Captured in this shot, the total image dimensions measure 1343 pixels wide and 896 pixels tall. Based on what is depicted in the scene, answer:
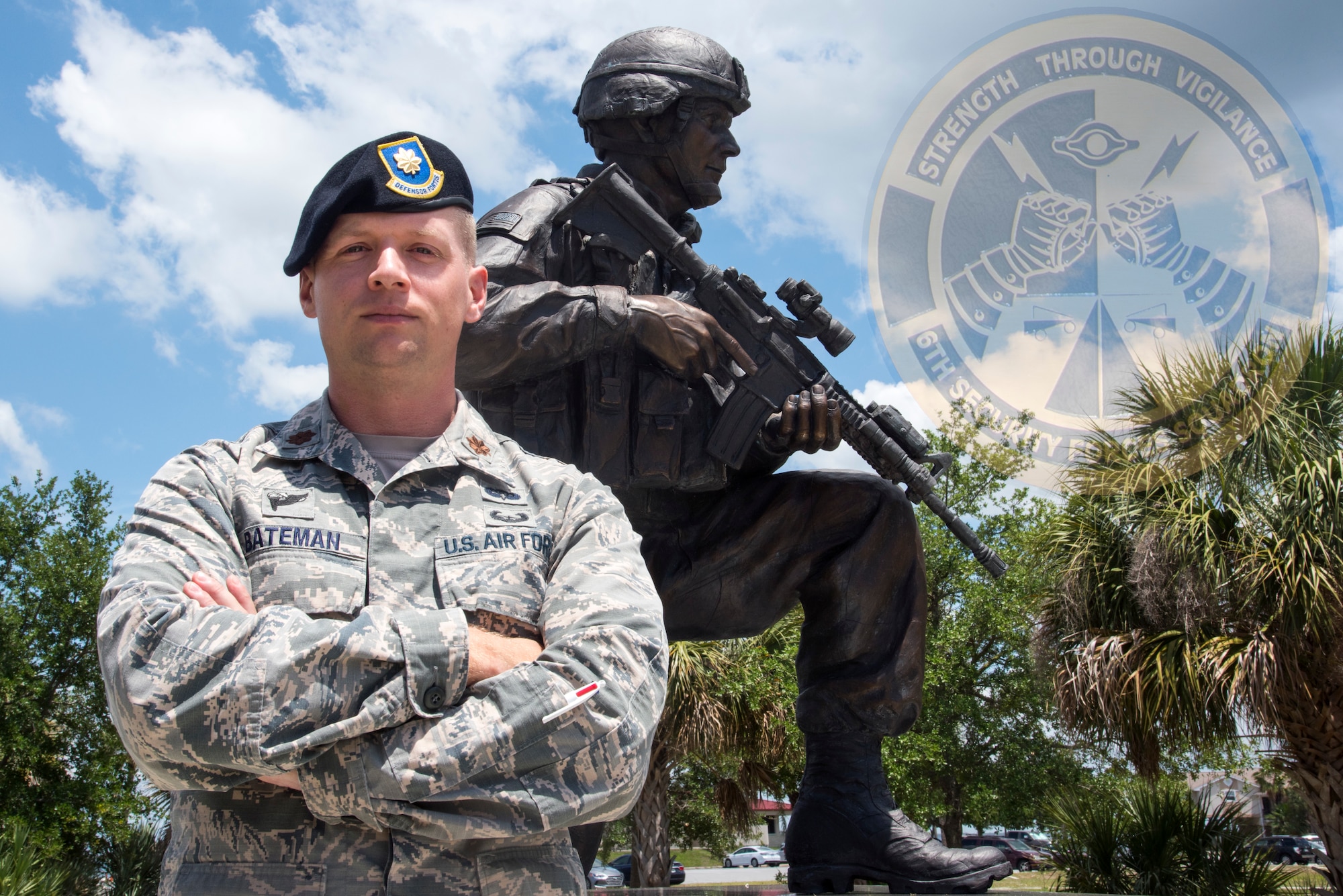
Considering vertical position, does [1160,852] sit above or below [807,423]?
below

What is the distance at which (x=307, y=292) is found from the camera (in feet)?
7.11

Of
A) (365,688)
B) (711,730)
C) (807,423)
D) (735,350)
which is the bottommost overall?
(365,688)

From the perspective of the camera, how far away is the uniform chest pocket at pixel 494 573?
1787 millimetres

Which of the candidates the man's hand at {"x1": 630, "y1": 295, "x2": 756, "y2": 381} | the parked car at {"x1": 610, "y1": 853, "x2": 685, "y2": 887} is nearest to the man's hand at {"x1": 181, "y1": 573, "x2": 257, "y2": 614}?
the man's hand at {"x1": 630, "y1": 295, "x2": 756, "y2": 381}

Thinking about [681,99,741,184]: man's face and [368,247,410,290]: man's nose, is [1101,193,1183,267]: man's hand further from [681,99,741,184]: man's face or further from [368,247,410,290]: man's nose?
[368,247,410,290]: man's nose

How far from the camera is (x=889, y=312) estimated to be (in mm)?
3910

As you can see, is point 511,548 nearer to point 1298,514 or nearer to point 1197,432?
point 1298,514

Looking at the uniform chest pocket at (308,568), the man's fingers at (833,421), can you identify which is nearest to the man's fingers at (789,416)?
the man's fingers at (833,421)

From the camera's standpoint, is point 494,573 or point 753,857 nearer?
point 494,573

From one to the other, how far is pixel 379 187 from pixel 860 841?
2345 millimetres

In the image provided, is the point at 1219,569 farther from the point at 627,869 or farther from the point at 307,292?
the point at 627,869

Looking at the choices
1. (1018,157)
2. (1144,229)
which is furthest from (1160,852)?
(1018,157)

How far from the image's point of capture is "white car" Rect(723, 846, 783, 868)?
145 feet

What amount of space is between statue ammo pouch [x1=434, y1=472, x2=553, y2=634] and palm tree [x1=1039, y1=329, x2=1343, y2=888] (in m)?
8.33
